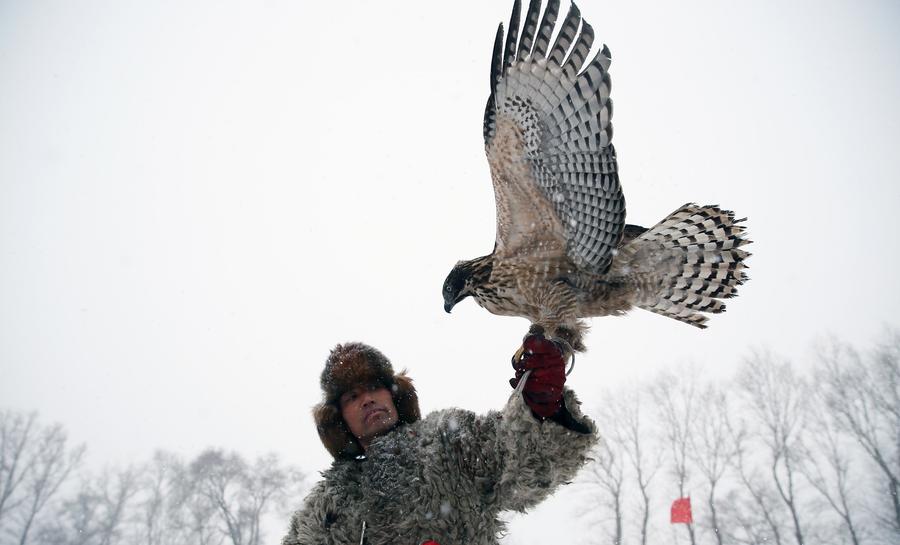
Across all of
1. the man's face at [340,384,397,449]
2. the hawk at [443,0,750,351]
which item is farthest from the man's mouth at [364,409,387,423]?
the hawk at [443,0,750,351]

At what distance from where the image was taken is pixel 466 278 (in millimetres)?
4090

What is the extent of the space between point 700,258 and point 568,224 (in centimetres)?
133

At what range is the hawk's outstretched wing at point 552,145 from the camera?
3230 mm

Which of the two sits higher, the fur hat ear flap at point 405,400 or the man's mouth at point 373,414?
the fur hat ear flap at point 405,400

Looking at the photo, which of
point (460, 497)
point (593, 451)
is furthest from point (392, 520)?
point (593, 451)

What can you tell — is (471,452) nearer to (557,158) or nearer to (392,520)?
(392,520)

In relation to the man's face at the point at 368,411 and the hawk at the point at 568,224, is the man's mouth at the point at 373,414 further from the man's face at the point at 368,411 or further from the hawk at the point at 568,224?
the hawk at the point at 568,224

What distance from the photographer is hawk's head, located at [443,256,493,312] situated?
407cm

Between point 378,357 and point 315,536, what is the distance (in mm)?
837

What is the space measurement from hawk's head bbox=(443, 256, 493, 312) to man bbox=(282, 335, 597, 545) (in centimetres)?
195

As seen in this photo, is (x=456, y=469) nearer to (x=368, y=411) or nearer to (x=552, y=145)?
(x=368, y=411)

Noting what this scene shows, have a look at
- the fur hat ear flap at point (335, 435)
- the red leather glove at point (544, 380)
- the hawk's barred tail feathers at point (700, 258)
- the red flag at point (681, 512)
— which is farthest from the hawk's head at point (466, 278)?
the red flag at point (681, 512)

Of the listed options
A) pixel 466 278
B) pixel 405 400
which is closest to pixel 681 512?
pixel 466 278

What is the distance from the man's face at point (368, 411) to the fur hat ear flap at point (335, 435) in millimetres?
29
